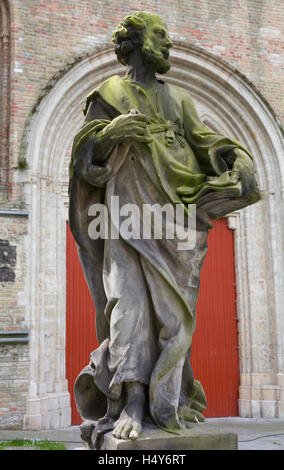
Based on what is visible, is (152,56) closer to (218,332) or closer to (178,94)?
(178,94)

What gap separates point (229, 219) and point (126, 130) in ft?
23.8

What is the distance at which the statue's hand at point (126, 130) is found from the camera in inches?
102

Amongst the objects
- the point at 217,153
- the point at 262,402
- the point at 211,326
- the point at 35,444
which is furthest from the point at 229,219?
the point at 217,153

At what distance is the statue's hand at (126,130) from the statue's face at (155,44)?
481mm

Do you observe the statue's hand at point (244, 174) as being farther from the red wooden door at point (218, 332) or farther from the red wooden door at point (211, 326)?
the red wooden door at point (218, 332)

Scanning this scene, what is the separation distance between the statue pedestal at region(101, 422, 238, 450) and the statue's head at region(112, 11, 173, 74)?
6.21ft

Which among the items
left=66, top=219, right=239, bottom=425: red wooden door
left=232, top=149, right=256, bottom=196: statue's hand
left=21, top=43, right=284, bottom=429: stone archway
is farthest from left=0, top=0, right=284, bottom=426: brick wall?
left=232, top=149, right=256, bottom=196: statue's hand

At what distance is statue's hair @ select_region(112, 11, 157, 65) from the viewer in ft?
9.51

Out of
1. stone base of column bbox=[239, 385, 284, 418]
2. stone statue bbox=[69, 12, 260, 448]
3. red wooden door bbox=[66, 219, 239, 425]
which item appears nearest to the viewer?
stone statue bbox=[69, 12, 260, 448]

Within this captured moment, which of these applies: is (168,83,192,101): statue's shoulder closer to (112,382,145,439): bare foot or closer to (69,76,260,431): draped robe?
(69,76,260,431): draped robe

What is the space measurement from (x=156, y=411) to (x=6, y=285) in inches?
227

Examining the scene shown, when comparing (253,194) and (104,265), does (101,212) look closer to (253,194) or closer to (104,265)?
(104,265)

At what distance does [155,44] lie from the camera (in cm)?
294

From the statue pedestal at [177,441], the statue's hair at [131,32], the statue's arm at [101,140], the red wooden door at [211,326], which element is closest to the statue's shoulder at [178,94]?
the statue's hair at [131,32]
